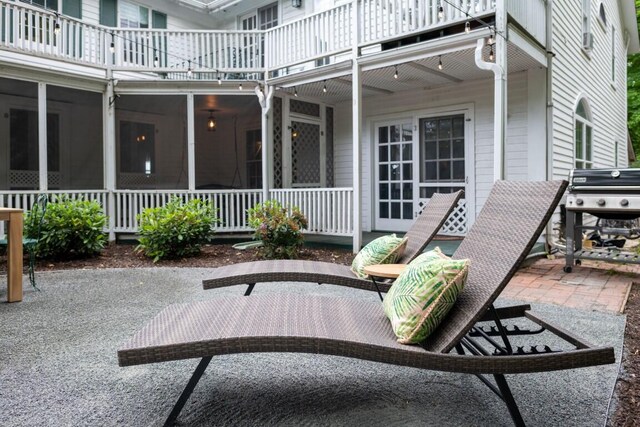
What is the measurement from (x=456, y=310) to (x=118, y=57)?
861 centimetres

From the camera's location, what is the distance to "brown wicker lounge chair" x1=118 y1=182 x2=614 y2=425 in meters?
1.65

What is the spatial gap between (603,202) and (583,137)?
431 cm

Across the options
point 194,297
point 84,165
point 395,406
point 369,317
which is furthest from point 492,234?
point 84,165

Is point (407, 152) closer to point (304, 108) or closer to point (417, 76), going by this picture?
point (417, 76)

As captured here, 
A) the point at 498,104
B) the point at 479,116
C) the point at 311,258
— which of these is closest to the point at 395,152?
the point at 479,116

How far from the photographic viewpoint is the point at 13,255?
4.02 meters

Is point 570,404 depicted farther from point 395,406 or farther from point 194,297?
point 194,297

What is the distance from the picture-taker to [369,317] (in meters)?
2.18

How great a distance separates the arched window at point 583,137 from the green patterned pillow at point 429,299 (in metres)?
7.55

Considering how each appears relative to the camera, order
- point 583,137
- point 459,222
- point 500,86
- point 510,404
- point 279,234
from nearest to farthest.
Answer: point 510,404 → point 500,86 → point 279,234 → point 459,222 → point 583,137

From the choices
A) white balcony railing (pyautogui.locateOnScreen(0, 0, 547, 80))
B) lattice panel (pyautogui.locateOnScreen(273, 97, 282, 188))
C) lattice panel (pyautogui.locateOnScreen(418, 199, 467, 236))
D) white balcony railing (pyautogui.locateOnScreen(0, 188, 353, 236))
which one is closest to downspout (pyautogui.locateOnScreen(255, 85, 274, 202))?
white balcony railing (pyautogui.locateOnScreen(0, 188, 353, 236))

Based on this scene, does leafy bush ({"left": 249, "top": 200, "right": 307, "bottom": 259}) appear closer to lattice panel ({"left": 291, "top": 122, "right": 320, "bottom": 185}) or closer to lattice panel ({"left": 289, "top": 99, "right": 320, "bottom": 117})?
lattice panel ({"left": 291, "top": 122, "right": 320, "bottom": 185})

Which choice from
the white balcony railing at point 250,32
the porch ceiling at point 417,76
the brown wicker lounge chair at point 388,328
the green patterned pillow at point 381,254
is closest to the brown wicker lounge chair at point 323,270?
the green patterned pillow at point 381,254

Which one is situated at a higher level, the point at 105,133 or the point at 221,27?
the point at 221,27
